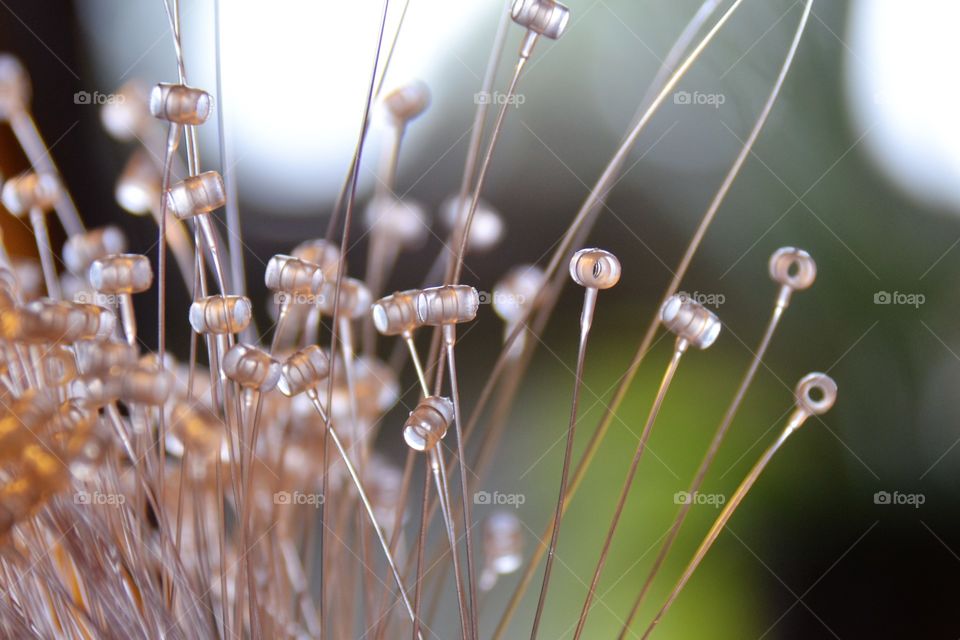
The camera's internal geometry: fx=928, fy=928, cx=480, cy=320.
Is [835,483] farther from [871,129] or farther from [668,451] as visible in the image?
[871,129]

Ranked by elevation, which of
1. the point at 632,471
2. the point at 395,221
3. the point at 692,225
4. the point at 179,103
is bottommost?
the point at 632,471

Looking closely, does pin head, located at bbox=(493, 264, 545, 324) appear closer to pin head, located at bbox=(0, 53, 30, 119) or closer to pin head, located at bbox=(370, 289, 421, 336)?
pin head, located at bbox=(370, 289, 421, 336)

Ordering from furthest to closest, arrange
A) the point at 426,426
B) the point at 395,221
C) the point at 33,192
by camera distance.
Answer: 1. the point at 395,221
2. the point at 33,192
3. the point at 426,426

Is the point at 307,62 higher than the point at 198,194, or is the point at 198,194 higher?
the point at 307,62

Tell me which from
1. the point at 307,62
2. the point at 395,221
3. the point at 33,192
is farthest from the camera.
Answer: the point at 307,62

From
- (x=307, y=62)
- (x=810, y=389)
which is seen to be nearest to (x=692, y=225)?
(x=307, y=62)

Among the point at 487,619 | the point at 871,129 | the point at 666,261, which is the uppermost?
the point at 871,129

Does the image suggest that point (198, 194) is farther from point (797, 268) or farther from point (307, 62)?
point (307, 62)

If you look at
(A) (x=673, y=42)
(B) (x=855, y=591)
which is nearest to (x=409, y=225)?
(A) (x=673, y=42)
